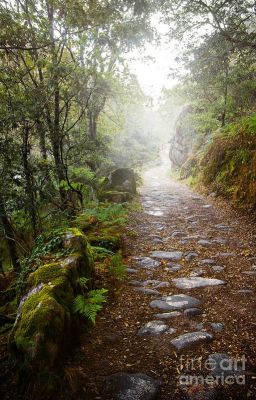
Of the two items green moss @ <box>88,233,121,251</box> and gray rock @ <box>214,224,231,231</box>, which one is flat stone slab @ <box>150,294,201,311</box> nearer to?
green moss @ <box>88,233,121,251</box>

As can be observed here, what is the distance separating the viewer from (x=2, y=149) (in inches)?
221

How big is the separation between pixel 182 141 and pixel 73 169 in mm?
15805

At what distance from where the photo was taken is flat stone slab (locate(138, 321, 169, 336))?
320 cm

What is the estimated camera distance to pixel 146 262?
528cm

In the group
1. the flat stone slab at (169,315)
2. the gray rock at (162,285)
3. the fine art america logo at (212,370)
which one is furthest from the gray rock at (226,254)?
the fine art america logo at (212,370)

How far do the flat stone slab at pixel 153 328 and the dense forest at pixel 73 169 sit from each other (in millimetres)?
571

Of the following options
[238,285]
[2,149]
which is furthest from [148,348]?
[2,149]

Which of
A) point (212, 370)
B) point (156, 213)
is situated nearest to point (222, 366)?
point (212, 370)

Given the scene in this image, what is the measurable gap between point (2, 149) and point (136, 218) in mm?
3918

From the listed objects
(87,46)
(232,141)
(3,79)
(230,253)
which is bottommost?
(230,253)

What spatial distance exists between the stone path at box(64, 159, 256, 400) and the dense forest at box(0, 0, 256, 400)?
100 mm

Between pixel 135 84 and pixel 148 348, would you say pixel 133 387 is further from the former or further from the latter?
pixel 135 84

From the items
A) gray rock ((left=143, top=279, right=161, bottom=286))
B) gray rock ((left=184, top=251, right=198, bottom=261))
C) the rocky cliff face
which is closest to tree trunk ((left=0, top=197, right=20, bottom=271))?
gray rock ((left=143, top=279, right=161, bottom=286))

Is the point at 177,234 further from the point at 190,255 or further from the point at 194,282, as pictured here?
the point at 194,282
